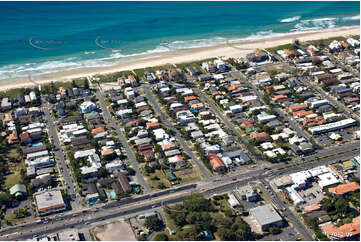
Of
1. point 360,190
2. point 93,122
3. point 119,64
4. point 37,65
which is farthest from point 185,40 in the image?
point 360,190

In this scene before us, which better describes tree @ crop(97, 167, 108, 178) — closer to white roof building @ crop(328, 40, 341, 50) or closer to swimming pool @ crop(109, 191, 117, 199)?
swimming pool @ crop(109, 191, 117, 199)

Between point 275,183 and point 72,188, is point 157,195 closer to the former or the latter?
point 72,188

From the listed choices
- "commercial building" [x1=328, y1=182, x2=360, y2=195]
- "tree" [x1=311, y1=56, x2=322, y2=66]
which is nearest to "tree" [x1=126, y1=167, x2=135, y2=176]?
"commercial building" [x1=328, y1=182, x2=360, y2=195]

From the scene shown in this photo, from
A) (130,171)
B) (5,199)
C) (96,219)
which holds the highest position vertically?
(5,199)

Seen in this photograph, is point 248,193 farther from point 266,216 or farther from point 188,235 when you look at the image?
point 188,235

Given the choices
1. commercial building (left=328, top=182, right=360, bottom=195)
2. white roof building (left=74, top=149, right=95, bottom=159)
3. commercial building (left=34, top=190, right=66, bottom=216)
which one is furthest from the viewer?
white roof building (left=74, top=149, right=95, bottom=159)

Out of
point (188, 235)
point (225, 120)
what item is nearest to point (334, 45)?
point (225, 120)
